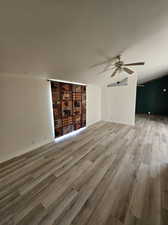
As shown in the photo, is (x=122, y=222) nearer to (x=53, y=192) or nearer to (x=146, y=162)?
(x=53, y=192)

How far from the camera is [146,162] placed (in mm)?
2328

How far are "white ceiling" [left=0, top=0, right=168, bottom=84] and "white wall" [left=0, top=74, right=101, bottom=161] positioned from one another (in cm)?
48

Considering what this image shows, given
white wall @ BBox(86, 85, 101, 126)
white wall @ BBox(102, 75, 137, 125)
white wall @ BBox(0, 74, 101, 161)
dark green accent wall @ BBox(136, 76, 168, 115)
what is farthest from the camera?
dark green accent wall @ BBox(136, 76, 168, 115)

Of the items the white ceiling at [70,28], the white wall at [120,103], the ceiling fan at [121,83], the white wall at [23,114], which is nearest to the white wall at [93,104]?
the white wall at [120,103]

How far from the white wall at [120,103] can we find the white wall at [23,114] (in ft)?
11.6

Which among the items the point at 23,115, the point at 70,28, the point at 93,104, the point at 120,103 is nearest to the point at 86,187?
the point at 23,115

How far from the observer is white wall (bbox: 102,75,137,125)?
16.2 ft

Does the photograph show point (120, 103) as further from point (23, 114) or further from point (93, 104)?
point (23, 114)

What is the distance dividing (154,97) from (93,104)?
5.59 metres

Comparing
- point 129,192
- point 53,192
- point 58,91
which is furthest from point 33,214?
point 58,91

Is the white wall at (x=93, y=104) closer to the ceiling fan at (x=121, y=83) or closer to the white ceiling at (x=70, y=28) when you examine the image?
the ceiling fan at (x=121, y=83)

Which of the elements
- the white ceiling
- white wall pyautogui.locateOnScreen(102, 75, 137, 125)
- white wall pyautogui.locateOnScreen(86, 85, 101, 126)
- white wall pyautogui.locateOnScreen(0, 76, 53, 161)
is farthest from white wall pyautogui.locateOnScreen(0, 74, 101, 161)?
white wall pyautogui.locateOnScreen(102, 75, 137, 125)

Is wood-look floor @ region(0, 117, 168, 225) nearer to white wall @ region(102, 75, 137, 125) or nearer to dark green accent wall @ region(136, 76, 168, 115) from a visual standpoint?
white wall @ region(102, 75, 137, 125)

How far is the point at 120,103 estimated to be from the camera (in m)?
5.38
